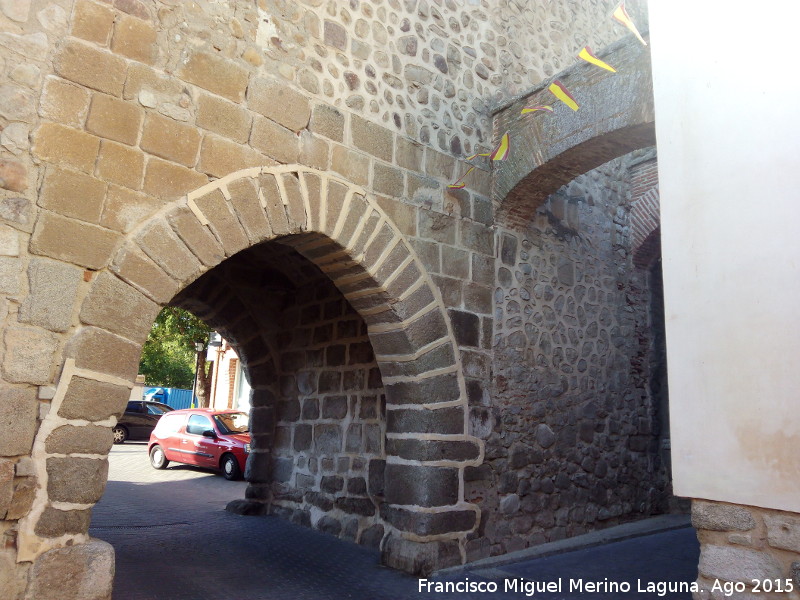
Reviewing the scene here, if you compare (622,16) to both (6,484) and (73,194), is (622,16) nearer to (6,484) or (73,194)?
(73,194)

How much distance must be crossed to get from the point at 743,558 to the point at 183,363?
28.0 m

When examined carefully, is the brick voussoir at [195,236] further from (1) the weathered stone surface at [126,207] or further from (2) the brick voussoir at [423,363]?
(2) the brick voussoir at [423,363]

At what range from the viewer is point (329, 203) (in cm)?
402

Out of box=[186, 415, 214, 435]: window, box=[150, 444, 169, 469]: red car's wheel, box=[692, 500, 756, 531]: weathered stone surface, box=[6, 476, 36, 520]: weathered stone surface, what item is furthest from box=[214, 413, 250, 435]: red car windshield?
box=[692, 500, 756, 531]: weathered stone surface

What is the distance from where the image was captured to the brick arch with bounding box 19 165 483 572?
289cm

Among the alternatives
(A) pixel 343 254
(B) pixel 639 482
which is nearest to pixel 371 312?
(A) pixel 343 254

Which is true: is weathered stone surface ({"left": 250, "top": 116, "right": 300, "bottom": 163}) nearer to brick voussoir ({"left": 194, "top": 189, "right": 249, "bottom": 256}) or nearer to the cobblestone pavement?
brick voussoir ({"left": 194, "top": 189, "right": 249, "bottom": 256})

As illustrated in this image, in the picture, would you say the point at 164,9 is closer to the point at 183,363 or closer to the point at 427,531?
the point at 427,531

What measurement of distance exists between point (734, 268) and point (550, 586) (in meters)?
2.35

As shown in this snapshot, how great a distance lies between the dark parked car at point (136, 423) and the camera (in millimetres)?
16328

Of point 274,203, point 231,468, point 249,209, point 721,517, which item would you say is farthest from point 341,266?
point 231,468

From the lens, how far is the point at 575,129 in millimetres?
4672

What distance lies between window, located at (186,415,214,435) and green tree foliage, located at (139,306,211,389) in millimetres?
4008

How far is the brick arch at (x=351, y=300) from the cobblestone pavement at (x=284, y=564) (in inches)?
14.7
